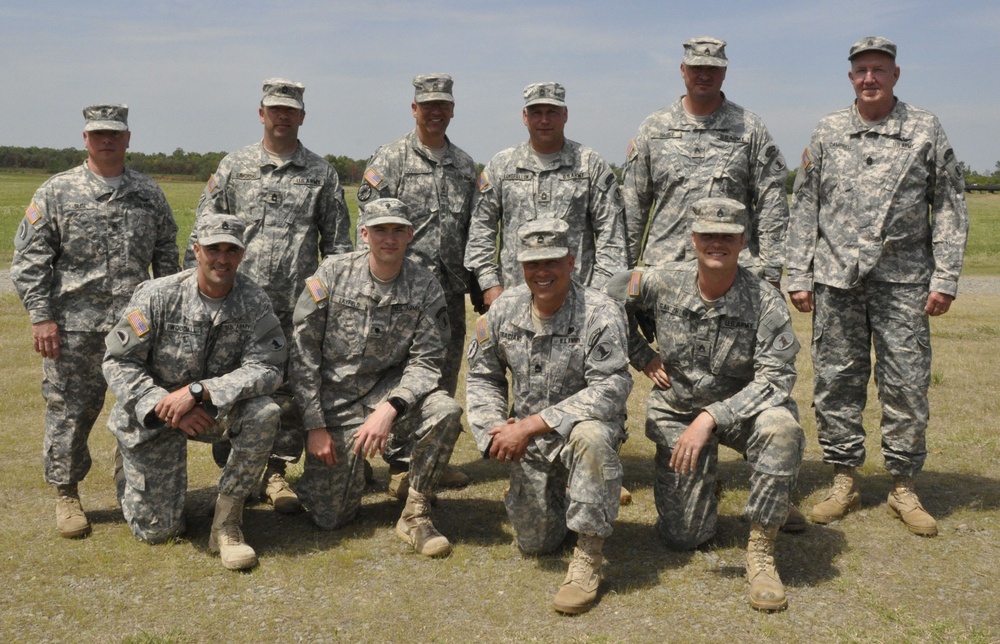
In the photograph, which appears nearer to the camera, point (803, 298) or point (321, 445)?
point (321, 445)

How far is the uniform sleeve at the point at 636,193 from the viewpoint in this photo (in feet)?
20.7

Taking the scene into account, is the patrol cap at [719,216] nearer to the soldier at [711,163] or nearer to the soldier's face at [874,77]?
the soldier at [711,163]

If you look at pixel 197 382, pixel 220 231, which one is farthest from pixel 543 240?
pixel 197 382

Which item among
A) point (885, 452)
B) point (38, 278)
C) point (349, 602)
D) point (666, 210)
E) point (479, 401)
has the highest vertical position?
point (666, 210)

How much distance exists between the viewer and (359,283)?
579cm

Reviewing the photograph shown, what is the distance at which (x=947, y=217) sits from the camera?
227 inches

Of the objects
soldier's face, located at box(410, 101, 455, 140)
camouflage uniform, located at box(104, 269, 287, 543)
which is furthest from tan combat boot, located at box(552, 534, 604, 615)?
soldier's face, located at box(410, 101, 455, 140)

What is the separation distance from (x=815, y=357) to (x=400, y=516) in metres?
2.93

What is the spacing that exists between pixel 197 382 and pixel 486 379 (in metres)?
1.69

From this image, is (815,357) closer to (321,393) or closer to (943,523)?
(943,523)

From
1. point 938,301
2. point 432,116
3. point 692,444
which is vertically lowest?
point 692,444

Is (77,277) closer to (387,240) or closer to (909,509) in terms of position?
(387,240)

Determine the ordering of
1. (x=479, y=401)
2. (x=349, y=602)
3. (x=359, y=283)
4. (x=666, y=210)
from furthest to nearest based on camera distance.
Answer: (x=666, y=210) → (x=359, y=283) → (x=479, y=401) → (x=349, y=602)

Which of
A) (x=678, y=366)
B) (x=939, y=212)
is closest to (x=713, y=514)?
(x=678, y=366)
